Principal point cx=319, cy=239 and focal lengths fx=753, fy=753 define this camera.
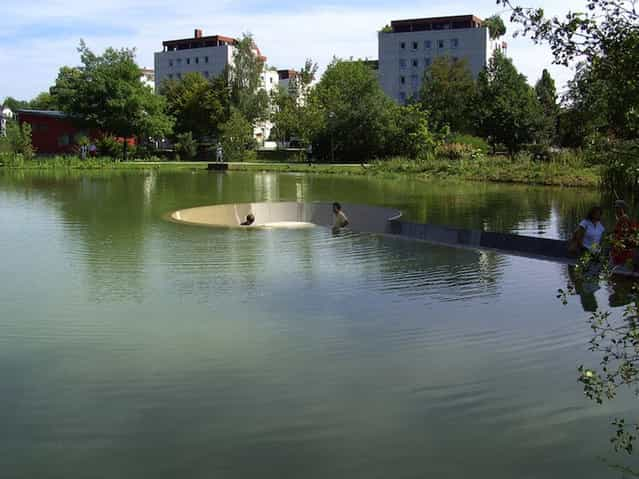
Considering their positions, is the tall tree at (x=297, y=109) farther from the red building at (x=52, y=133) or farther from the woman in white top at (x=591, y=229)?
the woman in white top at (x=591, y=229)

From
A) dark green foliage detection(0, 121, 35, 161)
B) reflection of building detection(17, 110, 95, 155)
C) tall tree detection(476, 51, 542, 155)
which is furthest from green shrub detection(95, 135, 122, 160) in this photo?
tall tree detection(476, 51, 542, 155)

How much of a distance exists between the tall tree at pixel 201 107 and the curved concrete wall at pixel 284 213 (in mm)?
46338

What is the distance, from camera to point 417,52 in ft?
349

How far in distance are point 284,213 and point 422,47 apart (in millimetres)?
84689

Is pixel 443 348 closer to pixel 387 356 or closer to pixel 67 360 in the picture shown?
pixel 387 356

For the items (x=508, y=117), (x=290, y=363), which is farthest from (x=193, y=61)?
(x=290, y=363)

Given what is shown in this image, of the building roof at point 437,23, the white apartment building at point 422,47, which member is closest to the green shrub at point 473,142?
the white apartment building at point 422,47

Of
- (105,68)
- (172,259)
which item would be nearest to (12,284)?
(172,259)

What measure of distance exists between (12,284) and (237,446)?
27.6 feet

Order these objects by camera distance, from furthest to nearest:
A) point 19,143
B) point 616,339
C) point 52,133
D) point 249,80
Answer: point 249,80, point 52,133, point 19,143, point 616,339

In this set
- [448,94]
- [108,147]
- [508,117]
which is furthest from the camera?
[448,94]

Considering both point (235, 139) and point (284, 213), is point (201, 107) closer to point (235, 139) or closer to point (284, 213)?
point (235, 139)

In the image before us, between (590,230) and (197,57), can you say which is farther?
(197,57)

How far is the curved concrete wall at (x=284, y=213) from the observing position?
2534cm
